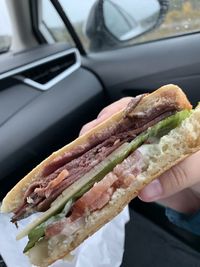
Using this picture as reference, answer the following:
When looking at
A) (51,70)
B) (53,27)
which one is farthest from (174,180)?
(53,27)

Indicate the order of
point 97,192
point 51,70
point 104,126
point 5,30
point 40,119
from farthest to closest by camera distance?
point 5,30
point 51,70
point 40,119
point 104,126
point 97,192

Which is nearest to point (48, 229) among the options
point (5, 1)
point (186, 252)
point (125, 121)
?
point (125, 121)

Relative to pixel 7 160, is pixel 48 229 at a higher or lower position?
higher

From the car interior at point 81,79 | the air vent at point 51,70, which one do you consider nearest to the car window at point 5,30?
the car interior at point 81,79

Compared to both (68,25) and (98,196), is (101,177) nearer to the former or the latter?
(98,196)

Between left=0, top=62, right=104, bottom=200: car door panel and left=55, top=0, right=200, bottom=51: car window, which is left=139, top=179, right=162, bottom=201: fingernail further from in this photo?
left=55, top=0, right=200, bottom=51: car window

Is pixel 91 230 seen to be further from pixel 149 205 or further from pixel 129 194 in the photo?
pixel 149 205

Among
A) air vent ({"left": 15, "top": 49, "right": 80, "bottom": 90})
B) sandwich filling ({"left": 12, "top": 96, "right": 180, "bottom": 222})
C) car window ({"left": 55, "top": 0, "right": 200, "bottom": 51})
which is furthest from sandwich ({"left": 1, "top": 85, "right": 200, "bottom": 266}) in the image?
car window ({"left": 55, "top": 0, "right": 200, "bottom": 51})
